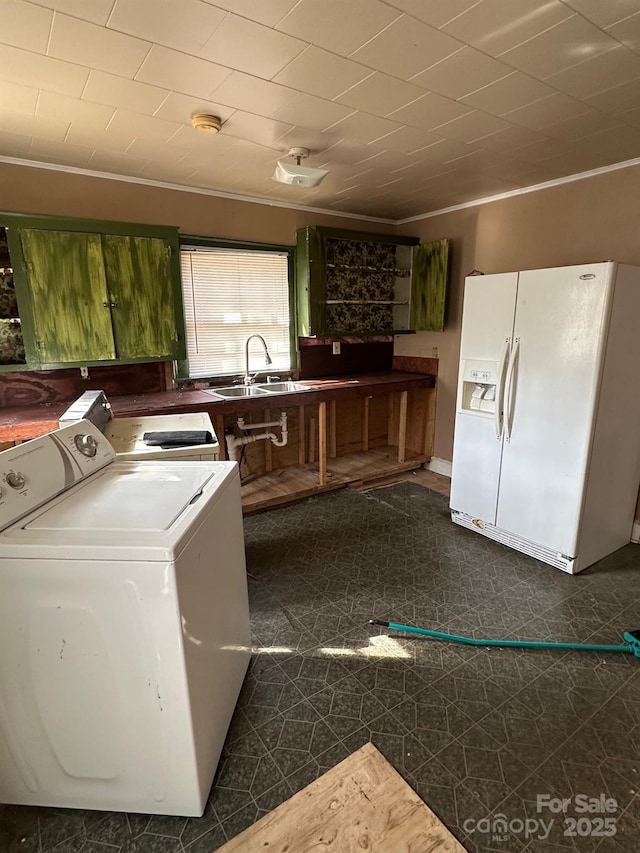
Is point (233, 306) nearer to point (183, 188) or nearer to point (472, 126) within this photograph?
point (183, 188)

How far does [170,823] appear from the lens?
137cm

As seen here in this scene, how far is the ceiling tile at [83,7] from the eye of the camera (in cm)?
143

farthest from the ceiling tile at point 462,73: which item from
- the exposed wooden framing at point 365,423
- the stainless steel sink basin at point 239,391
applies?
the exposed wooden framing at point 365,423

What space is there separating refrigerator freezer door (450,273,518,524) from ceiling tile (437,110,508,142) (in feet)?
2.62

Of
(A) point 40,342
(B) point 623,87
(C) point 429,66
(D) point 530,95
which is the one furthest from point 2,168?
(B) point 623,87

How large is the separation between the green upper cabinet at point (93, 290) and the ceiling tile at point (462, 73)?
1.99 metres

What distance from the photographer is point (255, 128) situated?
235 centimetres

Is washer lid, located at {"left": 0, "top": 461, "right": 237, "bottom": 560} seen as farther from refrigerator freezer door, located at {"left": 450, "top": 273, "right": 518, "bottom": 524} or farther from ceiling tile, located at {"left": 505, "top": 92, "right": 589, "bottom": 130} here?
ceiling tile, located at {"left": 505, "top": 92, "right": 589, "bottom": 130}

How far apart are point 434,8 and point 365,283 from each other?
2.71m

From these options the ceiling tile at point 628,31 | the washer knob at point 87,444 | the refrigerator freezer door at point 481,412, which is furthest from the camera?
the refrigerator freezer door at point 481,412

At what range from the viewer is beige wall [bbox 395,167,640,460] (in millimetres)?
2891

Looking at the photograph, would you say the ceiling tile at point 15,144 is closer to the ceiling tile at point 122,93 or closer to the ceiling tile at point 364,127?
the ceiling tile at point 122,93

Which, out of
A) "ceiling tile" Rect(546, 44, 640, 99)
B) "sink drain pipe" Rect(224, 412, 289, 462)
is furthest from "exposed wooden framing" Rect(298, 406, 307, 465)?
"ceiling tile" Rect(546, 44, 640, 99)

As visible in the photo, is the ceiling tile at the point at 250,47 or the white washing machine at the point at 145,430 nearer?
the ceiling tile at the point at 250,47
